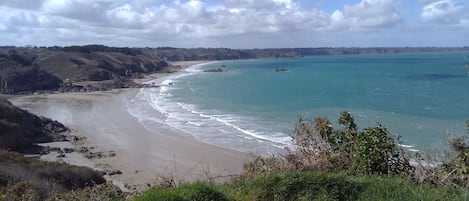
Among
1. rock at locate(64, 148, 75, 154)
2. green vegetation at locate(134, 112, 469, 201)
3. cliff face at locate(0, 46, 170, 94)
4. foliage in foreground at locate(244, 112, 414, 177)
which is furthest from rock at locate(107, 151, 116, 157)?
cliff face at locate(0, 46, 170, 94)

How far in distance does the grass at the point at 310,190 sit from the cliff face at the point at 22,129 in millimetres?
23717

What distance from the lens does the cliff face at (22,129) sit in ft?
92.5

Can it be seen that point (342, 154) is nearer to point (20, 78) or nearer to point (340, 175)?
point (340, 175)

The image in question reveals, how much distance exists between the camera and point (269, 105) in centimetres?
4600

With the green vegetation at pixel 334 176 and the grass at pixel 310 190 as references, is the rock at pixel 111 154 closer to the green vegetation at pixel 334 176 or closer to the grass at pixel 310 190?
the green vegetation at pixel 334 176

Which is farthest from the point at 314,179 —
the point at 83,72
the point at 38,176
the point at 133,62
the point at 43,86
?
the point at 133,62

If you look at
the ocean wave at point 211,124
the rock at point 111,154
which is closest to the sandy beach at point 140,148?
the rock at point 111,154

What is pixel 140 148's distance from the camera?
92.9 feet

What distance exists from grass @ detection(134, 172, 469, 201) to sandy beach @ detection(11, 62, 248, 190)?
238 inches

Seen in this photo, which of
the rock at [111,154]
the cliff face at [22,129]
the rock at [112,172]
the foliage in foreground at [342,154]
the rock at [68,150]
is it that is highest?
the foliage in foreground at [342,154]

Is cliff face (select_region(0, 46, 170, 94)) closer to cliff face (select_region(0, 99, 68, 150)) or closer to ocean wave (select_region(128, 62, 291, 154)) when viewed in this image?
ocean wave (select_region(128, 62, 291, 154))

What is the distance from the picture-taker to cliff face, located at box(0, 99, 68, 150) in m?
28.2

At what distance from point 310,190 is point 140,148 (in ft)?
75.3

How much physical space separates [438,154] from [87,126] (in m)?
32.7
